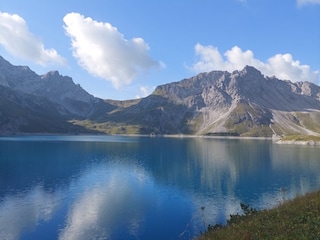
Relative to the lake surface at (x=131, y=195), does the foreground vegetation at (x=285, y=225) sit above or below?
above

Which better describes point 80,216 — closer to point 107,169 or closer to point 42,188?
point 42,188

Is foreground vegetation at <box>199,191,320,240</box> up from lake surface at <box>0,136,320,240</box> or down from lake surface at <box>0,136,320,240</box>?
up

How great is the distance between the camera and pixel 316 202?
25.4m

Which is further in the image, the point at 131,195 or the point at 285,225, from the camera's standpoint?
the point at 131,195

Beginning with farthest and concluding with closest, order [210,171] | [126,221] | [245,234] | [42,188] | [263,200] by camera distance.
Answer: [210,171] → [42,188] → [263,200] → [126,221] → [245,234]

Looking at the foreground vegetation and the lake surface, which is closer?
the foreground vegetation

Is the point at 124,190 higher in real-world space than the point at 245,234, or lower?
A: lower

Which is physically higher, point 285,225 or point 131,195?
point 285,225

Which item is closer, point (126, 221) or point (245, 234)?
point (245, 234)

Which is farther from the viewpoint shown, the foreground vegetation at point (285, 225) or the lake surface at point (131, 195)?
the lake surface at point (131, 195)

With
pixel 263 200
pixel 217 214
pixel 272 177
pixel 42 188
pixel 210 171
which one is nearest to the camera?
pixel 217 214

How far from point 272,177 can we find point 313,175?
1558 centimetres

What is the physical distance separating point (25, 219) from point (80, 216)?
9.13m

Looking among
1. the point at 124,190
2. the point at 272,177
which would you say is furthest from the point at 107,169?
the point at 272,177
